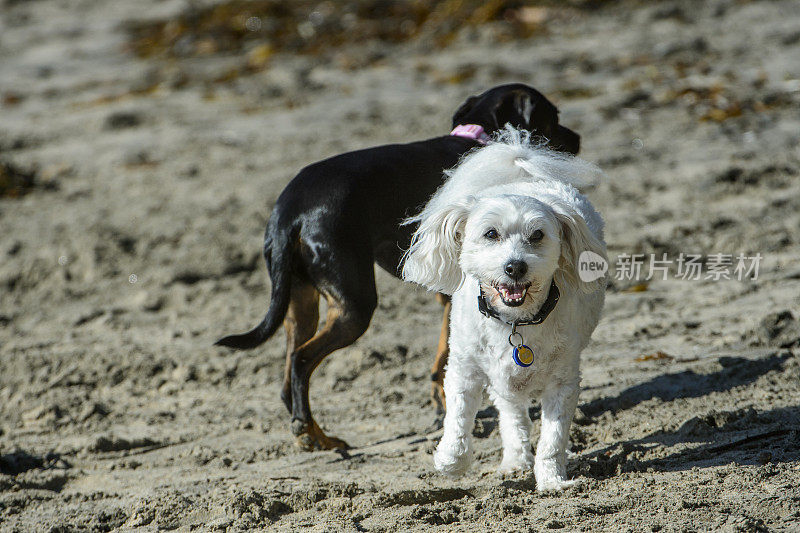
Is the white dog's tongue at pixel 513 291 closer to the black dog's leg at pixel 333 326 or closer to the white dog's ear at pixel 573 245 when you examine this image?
the white dog's ear at pixel 573 245

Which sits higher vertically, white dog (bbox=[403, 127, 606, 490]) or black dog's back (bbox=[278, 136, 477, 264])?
black dog's back (bbox=[278, 136, 477, 264])

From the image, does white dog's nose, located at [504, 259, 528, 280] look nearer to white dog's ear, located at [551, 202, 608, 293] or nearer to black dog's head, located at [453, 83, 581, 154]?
white dog's ear, located at [551, 202, 608, 293]

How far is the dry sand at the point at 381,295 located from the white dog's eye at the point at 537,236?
0.94 metres

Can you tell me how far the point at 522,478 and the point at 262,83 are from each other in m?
7.54

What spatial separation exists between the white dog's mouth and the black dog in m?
1.11

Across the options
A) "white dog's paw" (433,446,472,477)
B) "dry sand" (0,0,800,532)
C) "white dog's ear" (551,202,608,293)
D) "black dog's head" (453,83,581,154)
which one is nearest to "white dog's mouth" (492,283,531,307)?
"white dog's ear" (551,202,608,293)

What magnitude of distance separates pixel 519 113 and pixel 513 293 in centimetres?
198

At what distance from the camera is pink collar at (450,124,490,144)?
192 inches

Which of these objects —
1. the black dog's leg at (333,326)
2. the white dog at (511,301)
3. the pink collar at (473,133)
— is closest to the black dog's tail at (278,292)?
the black dog's leg at (333,326)

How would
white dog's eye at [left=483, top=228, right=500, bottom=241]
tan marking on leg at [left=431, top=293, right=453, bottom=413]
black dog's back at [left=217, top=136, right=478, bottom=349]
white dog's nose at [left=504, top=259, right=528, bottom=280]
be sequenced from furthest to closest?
tan marking on leg at [left=431, top=293, right=453, bottom=413]
black dog's back at [left=217, top=136, right=478, bottom=349]
white dog's eye at [left=483, top=228, right=500, bottom=241]
white dog's nose at [left=504, top=259, right=528, bottom=280]

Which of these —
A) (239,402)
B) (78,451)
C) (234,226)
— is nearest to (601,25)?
(234,226)

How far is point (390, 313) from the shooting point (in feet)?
20.0

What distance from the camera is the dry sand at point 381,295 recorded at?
3.76 m

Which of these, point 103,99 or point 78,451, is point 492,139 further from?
point 103,99
